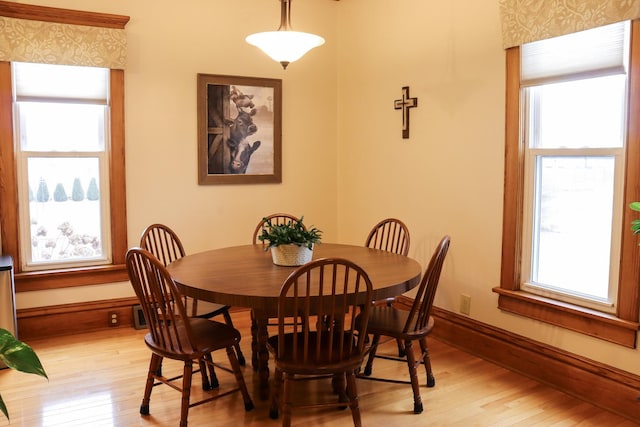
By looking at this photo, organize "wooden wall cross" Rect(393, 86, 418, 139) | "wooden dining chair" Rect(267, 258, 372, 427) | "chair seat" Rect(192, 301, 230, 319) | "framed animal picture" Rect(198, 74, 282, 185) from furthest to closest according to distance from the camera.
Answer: "framed animal picture" Rect(198, 74, 282, 185)
"wooden wall cross" Rect(393, 86, 418, 139)
"chair seat" Rect(192, 301, 230, 319)
"wooden dining chair" Rect(267, 258, 372, 427)

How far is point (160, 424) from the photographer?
2.63 m

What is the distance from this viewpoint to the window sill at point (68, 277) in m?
3.79

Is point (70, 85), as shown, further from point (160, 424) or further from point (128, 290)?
point (160, 424)

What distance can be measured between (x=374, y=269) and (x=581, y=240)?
3.69 ft

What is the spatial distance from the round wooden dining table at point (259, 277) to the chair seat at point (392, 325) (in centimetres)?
28

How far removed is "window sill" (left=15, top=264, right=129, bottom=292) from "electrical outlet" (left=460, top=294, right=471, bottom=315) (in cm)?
241

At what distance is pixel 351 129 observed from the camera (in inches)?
185

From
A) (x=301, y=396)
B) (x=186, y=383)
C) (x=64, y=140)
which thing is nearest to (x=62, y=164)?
(x=64, y=140)

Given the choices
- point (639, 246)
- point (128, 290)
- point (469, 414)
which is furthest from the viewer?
point (128, 290)

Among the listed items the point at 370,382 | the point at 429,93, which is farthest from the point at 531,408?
the point at 429,93

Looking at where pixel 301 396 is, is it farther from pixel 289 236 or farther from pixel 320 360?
pixel 289 236

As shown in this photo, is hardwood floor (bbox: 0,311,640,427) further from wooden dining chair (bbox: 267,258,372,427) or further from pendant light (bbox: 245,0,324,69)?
pendant light (bbox: 245,0,324,69)

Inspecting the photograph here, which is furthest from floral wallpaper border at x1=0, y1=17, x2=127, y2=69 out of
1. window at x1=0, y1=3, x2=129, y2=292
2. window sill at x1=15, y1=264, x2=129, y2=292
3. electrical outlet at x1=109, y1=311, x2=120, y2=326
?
electrical outlet at x1=109, y1=311, x2=120, y2=326

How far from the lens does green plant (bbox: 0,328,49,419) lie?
1124 mm
